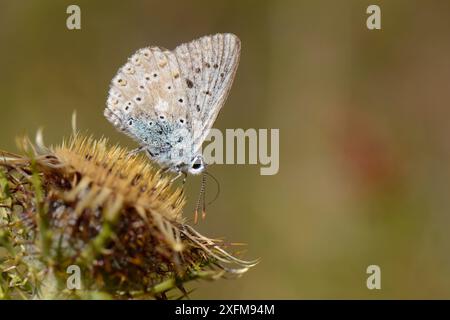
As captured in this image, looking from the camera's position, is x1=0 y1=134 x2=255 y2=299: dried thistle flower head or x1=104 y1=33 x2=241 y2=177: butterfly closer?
x1=0 y1=134 x2=255 y2=299: dried thistle flower head

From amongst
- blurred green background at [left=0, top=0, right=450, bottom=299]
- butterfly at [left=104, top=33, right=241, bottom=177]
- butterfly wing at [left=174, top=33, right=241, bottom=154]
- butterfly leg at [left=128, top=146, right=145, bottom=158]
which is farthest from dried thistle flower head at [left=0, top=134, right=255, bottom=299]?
blurred green background at [left=0, top=0, right=450, bottom=299]

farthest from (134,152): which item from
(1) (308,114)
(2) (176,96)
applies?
(1) (308,114)

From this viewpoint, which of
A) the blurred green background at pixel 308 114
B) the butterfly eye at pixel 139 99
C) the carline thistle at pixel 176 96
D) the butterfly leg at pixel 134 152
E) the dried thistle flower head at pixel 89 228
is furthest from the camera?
the blurred green background at pixel 308 114

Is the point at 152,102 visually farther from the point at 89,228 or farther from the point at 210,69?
the point at 89,228

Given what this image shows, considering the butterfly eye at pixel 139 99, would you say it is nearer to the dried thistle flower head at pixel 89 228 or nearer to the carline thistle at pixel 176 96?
the carline thistle at pixel 176 96

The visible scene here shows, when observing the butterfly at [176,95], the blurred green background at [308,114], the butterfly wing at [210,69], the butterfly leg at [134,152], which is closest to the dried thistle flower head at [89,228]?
the butterfly leg at [134,152]

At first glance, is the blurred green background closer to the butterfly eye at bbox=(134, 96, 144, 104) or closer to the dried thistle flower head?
the butterfly eye at bbox=(134, 96, 144, 104)
